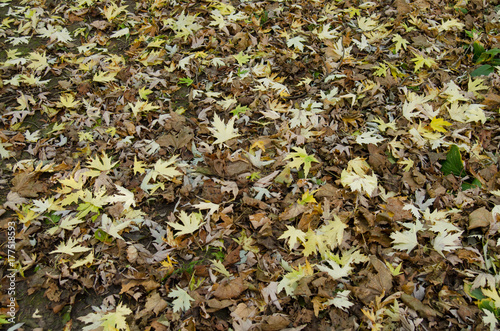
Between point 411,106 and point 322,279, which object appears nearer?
point 322,279

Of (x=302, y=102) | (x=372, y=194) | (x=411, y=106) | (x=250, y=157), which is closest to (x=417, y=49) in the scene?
(x=411, y=106)

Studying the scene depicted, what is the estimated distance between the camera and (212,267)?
2.26m

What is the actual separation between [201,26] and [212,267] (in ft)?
10.1

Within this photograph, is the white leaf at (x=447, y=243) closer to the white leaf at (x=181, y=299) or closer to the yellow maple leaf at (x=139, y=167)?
the white leaf at (x=181, y=299)

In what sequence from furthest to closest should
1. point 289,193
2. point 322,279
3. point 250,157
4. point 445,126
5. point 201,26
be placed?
point 201,26 → point 445,126 → point 250,157 → point 289,193 → point 322,279

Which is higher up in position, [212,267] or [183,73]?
[183,73]

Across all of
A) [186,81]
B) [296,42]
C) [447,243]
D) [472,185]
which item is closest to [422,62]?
[296,42]

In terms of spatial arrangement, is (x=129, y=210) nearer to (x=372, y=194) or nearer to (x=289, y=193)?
(x=289, y=193)

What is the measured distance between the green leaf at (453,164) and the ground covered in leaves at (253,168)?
0.07 feet

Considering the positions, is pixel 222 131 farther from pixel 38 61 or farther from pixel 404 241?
pixel 38 61

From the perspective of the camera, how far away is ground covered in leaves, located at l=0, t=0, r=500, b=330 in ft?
6.97

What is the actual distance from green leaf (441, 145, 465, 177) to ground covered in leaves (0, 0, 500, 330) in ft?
0.07

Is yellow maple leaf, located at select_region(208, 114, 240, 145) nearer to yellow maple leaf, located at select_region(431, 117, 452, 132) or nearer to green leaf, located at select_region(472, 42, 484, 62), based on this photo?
yellow maple leaf, located at select_region(431, 117, 452, 132)

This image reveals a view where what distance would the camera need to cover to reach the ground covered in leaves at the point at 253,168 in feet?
6.97
